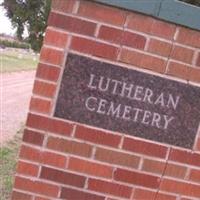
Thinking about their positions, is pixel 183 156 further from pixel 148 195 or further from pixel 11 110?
pixel 11 110

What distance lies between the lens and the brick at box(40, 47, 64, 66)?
3.63m

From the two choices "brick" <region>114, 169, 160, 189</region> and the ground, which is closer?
"brick" <region>114, 169, 160, 189</region>

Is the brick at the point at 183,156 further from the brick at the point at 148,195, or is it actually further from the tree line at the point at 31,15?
the tree line at the point at 31,15

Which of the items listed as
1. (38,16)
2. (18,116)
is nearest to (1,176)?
(38,16)

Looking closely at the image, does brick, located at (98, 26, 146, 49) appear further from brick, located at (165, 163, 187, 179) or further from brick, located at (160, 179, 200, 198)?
brick, located at (160, 179, 200, 198)

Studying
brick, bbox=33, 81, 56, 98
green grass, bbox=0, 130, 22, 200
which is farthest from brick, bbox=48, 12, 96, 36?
green grass, bbox=0, 130, 22, 200

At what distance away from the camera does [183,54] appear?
3676 millimetres

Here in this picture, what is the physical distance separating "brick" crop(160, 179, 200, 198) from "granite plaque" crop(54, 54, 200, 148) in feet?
0.87

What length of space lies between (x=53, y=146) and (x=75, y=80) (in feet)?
1.41

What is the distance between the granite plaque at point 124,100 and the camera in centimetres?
365

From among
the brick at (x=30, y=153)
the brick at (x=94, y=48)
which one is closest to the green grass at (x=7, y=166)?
the brick at (x=30, y=153)

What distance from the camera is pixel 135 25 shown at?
11.9 ft

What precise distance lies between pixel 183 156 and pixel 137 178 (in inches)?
12.6

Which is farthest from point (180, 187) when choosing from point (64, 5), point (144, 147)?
point (64, 5)
